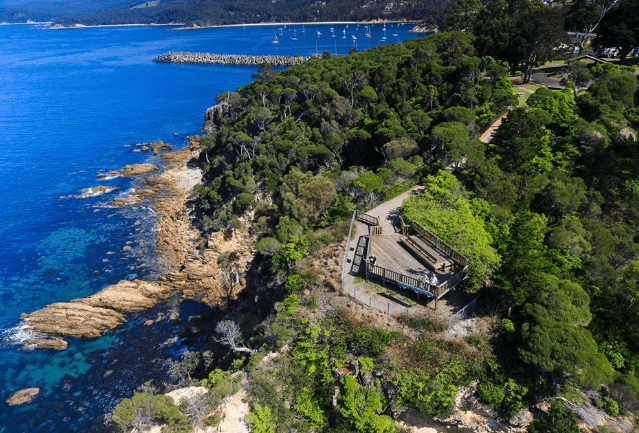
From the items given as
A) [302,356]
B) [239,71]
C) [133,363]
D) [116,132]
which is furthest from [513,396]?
[239,71]

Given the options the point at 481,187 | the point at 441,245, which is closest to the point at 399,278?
the point at 441,245

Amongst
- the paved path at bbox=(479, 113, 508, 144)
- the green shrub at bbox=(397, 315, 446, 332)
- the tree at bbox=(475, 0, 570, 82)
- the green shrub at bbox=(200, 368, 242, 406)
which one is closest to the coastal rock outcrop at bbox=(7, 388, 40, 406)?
the green shrub at bbox=(200, 368, 242, 406)

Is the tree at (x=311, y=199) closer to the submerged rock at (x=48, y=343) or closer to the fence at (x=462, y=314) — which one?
the fence at (x=462, y=314)

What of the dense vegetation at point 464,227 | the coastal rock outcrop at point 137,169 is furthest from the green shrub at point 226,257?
the coastal rock outcrop at point 137,169

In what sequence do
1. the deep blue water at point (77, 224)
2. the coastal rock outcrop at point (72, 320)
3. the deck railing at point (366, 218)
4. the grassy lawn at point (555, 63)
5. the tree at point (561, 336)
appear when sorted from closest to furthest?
the tree at point (561, 336) < the deck railing at point (366, 218) < the deep blue water at point (77, 224) < the coastal rock outcrop at point (72, 320) < the grassy lawn at point (555, 63)

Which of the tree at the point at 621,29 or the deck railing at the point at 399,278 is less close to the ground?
the tree at the point at 621,29
